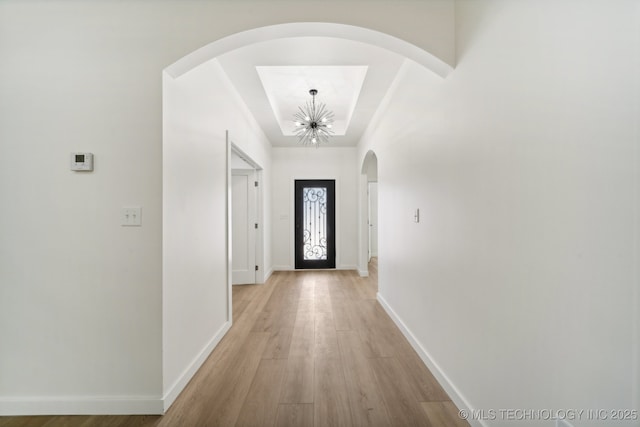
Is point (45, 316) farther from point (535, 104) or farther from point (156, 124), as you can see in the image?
point (535, 104)

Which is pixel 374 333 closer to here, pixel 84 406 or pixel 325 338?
pixel 325 338

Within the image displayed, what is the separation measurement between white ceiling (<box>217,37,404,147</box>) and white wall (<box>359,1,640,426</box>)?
0.89 metres

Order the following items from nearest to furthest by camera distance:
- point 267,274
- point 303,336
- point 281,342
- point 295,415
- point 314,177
→ point 295,415 < point 281,342 < point 303,336 < point 267,274 < point 314,177

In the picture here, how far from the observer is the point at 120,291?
1.78 meters

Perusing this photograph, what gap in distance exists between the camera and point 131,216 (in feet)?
5.83

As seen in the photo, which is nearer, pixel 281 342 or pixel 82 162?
pixel 82 162

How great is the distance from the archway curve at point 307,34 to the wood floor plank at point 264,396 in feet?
7.48

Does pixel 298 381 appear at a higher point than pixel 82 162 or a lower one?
lower

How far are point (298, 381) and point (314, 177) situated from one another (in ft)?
14.6

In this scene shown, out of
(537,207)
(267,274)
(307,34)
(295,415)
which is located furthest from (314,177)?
(537,207)

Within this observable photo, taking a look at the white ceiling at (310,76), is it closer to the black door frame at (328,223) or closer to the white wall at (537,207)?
the white wall at (537,207)

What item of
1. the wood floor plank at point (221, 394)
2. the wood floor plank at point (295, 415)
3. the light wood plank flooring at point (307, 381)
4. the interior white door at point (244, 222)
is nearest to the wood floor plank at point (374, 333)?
the light wood plank flooring at point (307, 381)

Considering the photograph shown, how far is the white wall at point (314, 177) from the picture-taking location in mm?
5992

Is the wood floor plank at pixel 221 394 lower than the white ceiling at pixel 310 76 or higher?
lower
